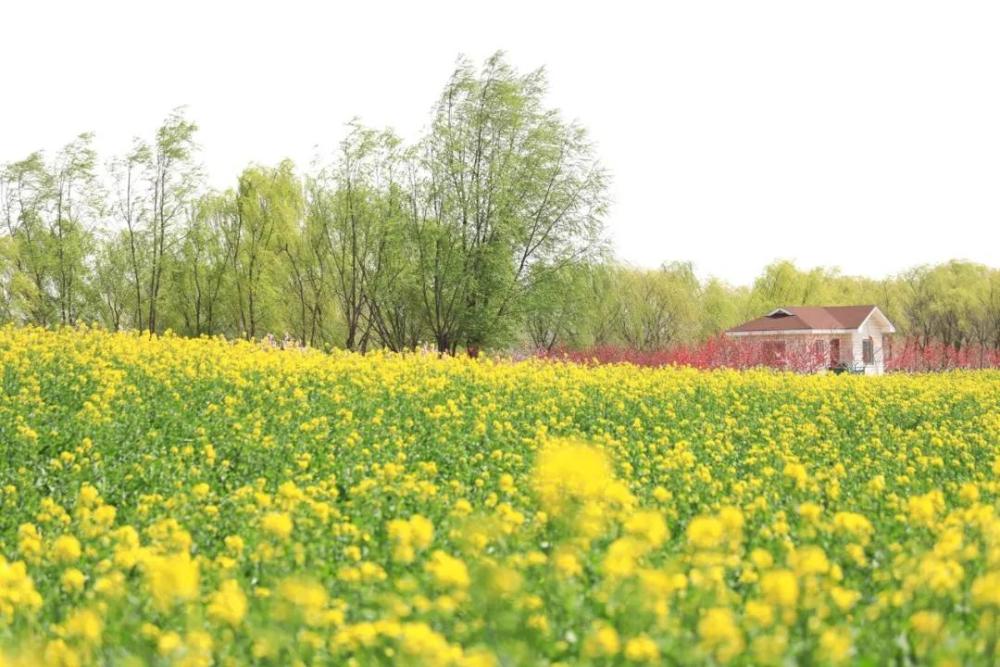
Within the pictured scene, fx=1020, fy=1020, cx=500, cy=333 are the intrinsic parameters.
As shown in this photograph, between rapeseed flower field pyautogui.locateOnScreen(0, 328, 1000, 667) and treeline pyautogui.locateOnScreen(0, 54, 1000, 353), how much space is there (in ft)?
36.2

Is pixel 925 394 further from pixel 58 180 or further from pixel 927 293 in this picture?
pixel 927 293

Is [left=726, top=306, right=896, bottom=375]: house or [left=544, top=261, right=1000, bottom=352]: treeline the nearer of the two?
[left=726, top=306, right=896, bottom=375]: house

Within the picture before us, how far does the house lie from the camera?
150 feet

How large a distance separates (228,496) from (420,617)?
14.6 ft

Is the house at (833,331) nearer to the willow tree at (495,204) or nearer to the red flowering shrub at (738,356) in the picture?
the red flowering shrub at (738,356)

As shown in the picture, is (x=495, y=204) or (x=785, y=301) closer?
(x=495, y=204)

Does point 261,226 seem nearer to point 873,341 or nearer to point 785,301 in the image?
point 873,341

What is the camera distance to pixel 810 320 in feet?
152

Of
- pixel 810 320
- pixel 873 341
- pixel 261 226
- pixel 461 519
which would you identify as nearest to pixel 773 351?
pixel 810 320

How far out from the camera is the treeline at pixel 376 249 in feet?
102

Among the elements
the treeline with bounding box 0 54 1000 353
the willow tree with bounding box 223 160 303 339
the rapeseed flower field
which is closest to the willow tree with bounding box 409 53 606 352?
the treeline with bounding box 0 54 1000 353

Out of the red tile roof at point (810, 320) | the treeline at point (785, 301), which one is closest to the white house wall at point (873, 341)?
the red tile roof at point (810, 320)

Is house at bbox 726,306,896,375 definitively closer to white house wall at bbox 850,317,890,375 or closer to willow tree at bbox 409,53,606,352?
white house wall at bbox 850,317,890,375

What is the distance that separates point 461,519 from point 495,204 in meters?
25.8
